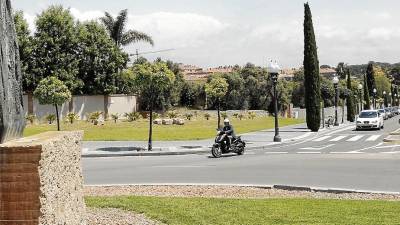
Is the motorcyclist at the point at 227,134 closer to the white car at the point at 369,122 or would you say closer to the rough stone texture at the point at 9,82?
the rough stone texture at the point at 9,82

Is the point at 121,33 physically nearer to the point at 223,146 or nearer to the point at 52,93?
the point at 52,93

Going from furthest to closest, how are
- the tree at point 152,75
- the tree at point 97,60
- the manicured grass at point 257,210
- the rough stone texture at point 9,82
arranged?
1. the tree at point 97,60
2. the tree at point 152,75
3. the manicured grass at point 257,210
4. the rough stone texture at point 9,82

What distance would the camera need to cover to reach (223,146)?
22781mm

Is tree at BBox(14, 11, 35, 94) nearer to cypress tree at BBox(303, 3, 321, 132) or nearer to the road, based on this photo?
cypress tree at BBox(303, 3, 321, 132)

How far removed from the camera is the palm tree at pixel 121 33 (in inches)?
2285

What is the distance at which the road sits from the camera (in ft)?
46.2

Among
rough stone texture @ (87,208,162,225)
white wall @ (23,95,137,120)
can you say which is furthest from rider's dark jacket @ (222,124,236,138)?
white wall @ (23,95,137,120)

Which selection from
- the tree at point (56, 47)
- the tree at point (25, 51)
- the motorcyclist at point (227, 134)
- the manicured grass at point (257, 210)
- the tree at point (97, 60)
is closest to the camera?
the manicured grass at point (257, 210)

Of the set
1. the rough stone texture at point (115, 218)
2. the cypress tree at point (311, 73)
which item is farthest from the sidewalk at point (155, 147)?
the rough stone texture at point (115, 218)

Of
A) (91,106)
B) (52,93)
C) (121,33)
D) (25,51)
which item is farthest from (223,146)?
(121,33)

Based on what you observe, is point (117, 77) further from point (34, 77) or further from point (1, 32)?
point (1, 32)

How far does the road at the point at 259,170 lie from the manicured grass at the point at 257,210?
341 cm

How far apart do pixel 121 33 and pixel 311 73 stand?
78.3 ft

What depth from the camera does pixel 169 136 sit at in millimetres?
33375
